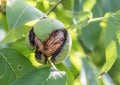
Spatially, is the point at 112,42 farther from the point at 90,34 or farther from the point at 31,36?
the point at 90,34

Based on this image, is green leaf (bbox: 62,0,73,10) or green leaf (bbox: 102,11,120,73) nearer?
green leaf (bbox: 102,11,120,73)

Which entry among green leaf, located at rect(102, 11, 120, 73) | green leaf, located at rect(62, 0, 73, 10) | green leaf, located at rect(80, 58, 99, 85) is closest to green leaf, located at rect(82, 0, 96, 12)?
green leaf, located at rect(62, 0, 73, 10)

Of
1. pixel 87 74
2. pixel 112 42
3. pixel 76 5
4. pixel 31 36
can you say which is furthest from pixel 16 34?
pixel 87 74

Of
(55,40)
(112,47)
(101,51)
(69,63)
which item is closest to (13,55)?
(55,40)

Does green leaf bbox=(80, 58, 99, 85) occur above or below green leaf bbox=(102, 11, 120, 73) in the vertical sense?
below

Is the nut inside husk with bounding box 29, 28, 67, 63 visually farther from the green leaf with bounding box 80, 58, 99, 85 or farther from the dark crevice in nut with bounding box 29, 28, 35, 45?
the green leaf with bounding box 80, 58, 99, 85

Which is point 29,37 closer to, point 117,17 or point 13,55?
point 13,55
